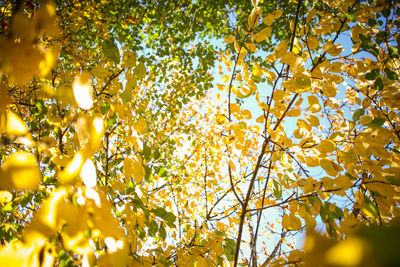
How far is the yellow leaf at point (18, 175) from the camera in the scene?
0.37 m

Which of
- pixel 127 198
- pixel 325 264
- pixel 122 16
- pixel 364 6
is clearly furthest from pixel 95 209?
pixel 122 16

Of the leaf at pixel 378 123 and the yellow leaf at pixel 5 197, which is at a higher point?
the yellow leaf at pixel 5 197

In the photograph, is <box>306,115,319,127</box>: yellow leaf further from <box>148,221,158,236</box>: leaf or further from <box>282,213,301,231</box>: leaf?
<box>148,221,158,236</box>: leaf

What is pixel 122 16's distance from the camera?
3842mm

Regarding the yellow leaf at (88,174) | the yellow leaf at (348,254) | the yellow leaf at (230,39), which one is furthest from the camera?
the yellow leaf at (230,39)

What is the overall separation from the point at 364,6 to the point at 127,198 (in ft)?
6.95

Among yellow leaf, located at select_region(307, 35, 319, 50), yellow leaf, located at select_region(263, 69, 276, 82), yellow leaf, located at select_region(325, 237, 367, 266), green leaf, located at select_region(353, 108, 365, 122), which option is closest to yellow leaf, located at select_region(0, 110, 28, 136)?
yellow leaf, located at select_region(325, 237, 367, 266)

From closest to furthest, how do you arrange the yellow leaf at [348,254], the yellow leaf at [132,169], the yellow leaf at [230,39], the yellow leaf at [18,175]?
the yellow leaf at [348,254], the yellow leaf at [18,175], the yellow leaf at [132,169], the yellow leaf at [230,39]

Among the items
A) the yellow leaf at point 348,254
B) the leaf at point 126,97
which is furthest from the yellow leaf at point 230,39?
the yellow leaf at point 348,254

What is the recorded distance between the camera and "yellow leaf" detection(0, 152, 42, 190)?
1.22 feet

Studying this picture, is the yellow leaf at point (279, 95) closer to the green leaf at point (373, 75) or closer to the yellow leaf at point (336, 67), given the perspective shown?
the yellow leaf at point (336, 67)

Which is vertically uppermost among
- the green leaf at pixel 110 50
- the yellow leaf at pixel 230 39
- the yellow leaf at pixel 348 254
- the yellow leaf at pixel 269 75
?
the yellow leaf at pixel 230 39

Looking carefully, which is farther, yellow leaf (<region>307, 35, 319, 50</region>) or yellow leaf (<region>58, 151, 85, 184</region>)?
yellow leaf (<region>307, 35, 319, 50</region>)

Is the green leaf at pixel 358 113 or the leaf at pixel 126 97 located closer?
the leaf at pixel 126 97
